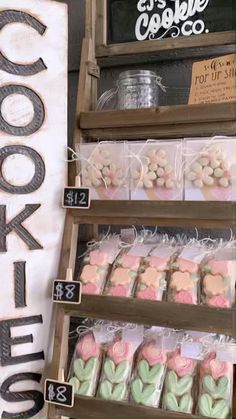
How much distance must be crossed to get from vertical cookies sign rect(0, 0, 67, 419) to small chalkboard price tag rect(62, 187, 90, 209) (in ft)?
0.16

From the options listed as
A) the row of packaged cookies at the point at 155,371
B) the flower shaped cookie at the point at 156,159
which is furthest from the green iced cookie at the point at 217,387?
the flower shaped cookie at the point at 156,159

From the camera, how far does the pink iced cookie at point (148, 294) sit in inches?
55.1

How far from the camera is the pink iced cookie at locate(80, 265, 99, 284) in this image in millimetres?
1474

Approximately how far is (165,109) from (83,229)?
575 millimetres

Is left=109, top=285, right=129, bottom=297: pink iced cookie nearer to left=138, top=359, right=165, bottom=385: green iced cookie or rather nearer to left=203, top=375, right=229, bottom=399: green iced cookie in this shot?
left=138, top=359, right=165, bottom=385: green iced cookie

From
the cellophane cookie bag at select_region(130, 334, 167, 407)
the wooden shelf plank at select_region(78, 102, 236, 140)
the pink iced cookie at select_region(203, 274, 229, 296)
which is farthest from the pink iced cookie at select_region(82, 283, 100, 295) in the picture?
the wooden shelf plank at select_region(78, 102, 236, 140)

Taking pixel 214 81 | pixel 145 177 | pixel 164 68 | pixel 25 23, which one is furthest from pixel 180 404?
pixel 25 23

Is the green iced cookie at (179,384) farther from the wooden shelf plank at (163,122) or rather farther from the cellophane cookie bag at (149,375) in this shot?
the wooden shelf plank at (163,122)

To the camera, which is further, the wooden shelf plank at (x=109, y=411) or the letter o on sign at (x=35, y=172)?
the letter o on sign at (x=35, y=172)

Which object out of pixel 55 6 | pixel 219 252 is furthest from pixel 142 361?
pixel 55 6

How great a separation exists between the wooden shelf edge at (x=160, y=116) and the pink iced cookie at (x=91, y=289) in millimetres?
469

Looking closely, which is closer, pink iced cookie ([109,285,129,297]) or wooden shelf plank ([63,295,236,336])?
wooden shelf plank ([63,295,236,336])

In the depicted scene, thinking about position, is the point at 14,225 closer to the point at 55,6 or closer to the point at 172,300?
the point at 172,300

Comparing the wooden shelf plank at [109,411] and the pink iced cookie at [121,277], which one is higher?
the pink iced cookie at [121,277]
